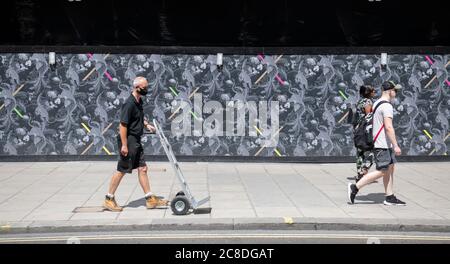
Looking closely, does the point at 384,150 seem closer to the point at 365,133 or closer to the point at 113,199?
the point at 365,133

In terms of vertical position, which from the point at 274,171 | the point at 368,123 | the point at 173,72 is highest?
the point at 173,72

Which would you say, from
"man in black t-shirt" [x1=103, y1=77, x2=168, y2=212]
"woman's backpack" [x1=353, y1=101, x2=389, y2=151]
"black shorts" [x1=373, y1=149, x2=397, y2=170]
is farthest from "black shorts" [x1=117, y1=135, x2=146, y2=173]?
"woman's backpack" [x1=353, y1=101, x2=389, y2=151]

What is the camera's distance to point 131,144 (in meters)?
8.55

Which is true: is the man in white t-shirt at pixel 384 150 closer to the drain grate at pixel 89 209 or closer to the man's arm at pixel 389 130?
the man's arm at pixel 389 130

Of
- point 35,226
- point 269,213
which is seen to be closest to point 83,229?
point 35,226

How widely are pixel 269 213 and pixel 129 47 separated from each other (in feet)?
21.7

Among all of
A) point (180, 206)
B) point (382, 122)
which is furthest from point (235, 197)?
point (382, 122)

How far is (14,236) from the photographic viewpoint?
7.36 metres

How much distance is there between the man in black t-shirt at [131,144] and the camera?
27.7 ft

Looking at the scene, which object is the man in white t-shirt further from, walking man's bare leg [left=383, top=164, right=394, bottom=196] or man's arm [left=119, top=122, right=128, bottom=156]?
man's arm [left=119, top=122, right=128, bottom=156]

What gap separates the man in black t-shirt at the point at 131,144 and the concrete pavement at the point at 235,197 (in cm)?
28

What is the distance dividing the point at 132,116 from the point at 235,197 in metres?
2.22

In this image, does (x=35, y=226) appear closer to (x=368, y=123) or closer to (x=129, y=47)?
(x=368, y=123)

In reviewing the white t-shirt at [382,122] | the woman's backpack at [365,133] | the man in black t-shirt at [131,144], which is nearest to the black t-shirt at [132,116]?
the man in black t-shirt at [131,144]
